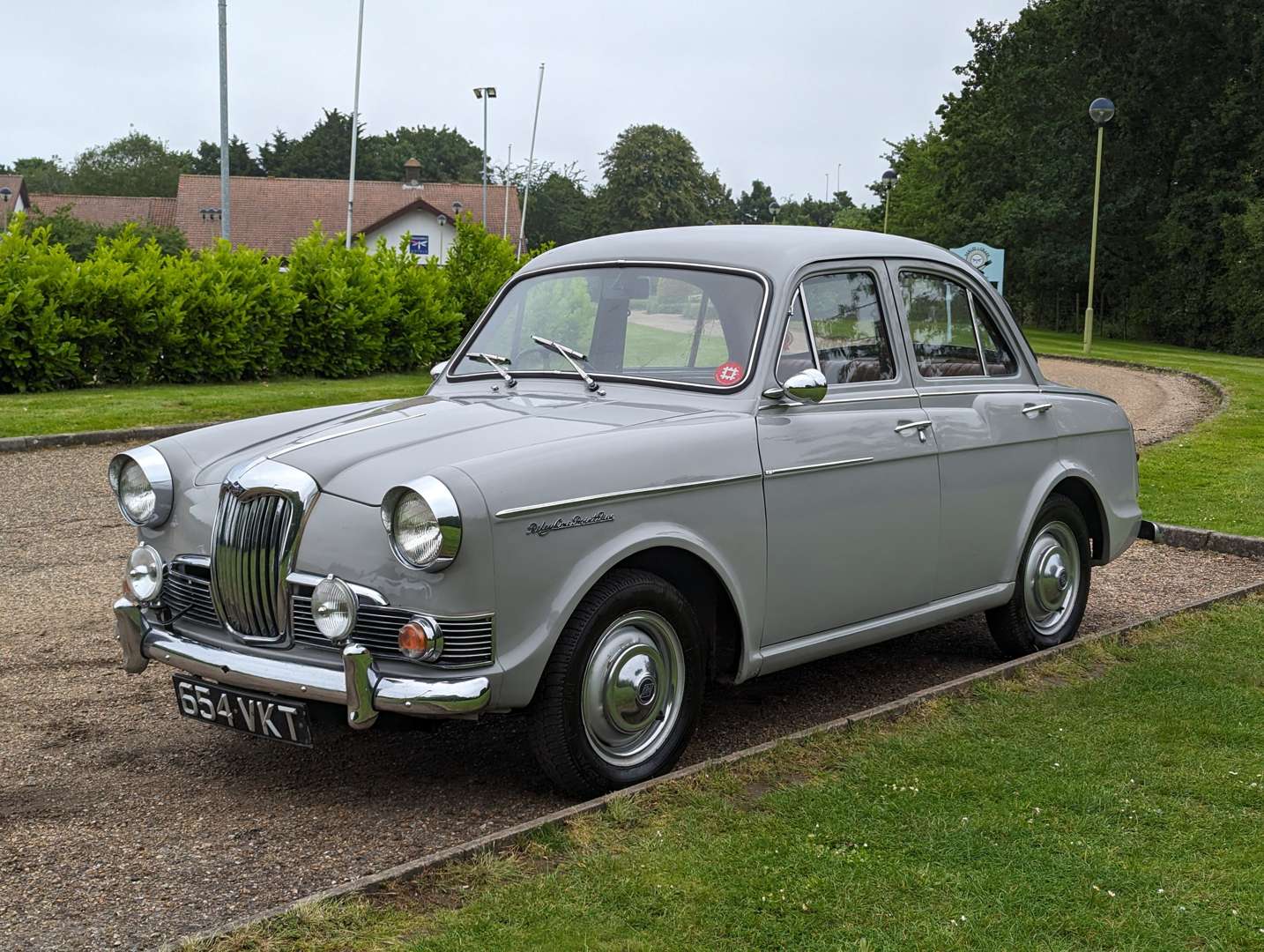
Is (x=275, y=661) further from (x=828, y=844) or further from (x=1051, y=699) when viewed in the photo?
(x=1051, y=699)

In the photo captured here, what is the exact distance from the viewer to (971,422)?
19.6 ft

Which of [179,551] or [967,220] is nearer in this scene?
[179,551]

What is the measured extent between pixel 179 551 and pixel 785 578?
2.15 m

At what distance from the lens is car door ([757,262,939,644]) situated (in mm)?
5109

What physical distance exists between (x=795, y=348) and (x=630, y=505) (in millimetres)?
1232

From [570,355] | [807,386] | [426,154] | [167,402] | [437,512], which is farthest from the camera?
[426,154]

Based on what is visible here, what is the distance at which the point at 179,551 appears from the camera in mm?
4688

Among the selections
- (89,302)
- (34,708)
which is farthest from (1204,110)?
(34,708)

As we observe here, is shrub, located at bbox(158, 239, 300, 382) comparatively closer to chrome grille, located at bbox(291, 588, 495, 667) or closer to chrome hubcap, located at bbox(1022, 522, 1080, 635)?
chrome hubcap, located at bbox(1022, 522, 1080, 635)

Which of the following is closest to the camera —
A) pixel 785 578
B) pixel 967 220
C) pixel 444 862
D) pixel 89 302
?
pixel 444 862

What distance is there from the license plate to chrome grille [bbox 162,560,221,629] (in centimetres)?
20

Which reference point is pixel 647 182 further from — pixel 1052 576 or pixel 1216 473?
pixel 1052 576

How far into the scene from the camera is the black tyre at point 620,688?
4387 mm

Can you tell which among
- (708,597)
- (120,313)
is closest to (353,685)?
(708,597)
